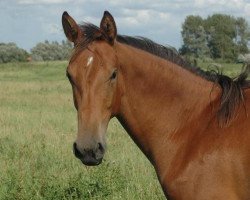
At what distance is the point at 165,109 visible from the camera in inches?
168

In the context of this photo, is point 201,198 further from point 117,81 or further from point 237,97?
point 117,81

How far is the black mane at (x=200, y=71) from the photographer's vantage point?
400cm

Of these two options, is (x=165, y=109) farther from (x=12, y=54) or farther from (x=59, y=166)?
(x=12, y=54)

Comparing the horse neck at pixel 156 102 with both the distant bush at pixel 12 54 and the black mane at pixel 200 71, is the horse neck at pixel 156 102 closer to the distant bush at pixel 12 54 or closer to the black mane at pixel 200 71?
the black mane at pixel 200 71

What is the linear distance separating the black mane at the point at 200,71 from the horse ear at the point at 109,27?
5 cm

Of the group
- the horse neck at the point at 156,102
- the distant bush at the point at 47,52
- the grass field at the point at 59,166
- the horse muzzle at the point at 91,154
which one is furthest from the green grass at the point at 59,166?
the distant bush at the point at 47,52

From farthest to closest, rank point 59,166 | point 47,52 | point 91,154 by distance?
point 47,52
point 59,166
point 91,154

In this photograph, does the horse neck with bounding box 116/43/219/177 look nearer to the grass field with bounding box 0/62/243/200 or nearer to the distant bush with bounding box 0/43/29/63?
the grass field with bounding box 0/62/243/200

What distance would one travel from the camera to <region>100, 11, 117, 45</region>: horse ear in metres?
3.95

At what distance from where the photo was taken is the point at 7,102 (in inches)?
740

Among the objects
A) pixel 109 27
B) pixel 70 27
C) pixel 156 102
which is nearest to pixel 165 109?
pixel 156 102

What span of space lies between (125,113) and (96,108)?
483 mm

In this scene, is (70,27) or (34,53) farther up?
(70,27)

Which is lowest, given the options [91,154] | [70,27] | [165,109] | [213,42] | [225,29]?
[225,29]
